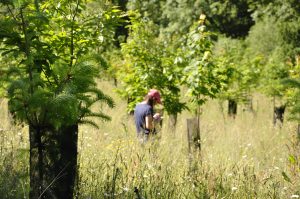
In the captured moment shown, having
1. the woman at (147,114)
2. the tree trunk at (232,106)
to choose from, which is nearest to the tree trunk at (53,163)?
the woman at (147,114)

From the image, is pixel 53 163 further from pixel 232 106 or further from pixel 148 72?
pixel 232 106

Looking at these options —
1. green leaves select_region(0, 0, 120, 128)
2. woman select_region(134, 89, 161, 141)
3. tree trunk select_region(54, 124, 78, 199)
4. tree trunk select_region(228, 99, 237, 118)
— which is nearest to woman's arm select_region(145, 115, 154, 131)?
woman select_region(134, 89, 161, 141)

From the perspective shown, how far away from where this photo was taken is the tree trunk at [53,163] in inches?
127

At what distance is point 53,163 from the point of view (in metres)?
3.29

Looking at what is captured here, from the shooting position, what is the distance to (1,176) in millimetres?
4281

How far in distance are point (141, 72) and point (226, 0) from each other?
965 inches

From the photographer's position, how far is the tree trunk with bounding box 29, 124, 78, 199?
10.5 ft

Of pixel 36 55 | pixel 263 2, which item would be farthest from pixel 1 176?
pixel 263 2

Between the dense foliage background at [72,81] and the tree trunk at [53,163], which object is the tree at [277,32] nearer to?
the dense foliage background at [72,81]

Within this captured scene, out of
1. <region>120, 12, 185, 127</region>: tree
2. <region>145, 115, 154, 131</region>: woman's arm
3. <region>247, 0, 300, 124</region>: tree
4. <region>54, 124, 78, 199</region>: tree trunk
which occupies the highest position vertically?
<region>247, 0, 300, 124</region>: tree

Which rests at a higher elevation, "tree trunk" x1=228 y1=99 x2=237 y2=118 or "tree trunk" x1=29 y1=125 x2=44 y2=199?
"tree trunk" x1=29 y1=125 x2=44 y2=199

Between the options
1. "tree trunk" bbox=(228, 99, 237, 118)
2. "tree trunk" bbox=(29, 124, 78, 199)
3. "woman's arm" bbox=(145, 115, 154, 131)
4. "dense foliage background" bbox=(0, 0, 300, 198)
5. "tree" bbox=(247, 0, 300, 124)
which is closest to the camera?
"dense foliage background" bbox=(0, 0, 300, 198)

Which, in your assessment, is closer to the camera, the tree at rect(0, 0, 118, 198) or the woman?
the tree at rect(0, 0, 118, 198)

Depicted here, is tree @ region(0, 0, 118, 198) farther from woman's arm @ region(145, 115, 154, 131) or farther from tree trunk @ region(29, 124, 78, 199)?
woman's arm @ region(145, 115, 154, 131)
